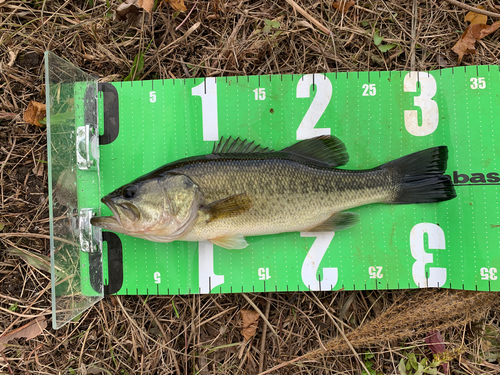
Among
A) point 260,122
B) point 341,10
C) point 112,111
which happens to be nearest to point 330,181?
point 260,122

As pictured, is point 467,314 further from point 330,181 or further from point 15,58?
point 15,58

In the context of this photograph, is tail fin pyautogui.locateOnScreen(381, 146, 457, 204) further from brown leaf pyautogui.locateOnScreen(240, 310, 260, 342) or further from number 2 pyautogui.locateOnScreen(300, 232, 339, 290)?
brown leaf pyautogui.locateOnScreen(240, 310, 260, 342)

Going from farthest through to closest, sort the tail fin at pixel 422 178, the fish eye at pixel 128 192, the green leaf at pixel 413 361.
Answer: the green leaf at pixel 413 361
the tail fin at pixel 422 178
the fish eye at pixel 128 192

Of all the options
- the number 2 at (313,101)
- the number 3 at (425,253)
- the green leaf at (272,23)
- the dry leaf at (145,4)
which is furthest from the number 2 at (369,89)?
the dry leaf at (145,4)

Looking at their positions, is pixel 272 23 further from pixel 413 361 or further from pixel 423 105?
pixel 413 361

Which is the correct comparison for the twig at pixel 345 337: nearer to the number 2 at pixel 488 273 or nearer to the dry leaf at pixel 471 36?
the number 2 at pixel 488 273

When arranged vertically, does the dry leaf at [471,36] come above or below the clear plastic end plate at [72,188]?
above

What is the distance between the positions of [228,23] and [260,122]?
1.11 metres

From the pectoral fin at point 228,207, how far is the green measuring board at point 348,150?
0.52 m

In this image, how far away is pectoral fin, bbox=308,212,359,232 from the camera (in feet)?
9.71

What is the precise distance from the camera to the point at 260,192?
2789mm

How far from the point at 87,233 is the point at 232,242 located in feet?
4.75

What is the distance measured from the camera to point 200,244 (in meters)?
3.16

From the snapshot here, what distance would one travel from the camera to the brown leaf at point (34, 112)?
125 inches
